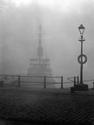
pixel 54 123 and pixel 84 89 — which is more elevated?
pixel 84 89

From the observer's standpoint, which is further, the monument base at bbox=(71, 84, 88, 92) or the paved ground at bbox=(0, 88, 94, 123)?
the monument base at bbox=(71, 84, 88, 92)

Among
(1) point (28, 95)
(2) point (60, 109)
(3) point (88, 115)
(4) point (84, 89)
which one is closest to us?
(3) point (88, 115)

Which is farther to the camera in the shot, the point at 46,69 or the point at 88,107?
the point at 46,69

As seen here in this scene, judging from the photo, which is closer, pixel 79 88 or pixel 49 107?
pixel 49 107

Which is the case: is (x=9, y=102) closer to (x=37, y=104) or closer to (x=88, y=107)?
(x=37, y=104)

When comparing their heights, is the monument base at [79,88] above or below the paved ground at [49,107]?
above

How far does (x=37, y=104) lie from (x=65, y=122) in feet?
9.44

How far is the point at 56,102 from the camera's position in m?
19.5

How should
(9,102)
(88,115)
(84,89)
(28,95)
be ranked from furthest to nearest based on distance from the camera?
(84,89) → (28,95) → (9,102) → (88,115)

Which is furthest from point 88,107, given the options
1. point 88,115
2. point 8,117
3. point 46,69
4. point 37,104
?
point 46,69

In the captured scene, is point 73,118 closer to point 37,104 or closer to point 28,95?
point 37,104

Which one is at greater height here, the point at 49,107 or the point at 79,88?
the point at 79,88

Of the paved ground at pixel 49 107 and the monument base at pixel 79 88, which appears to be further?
the monument base at pixel 79 88

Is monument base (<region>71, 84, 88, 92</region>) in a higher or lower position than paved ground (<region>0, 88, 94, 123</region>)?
higher
